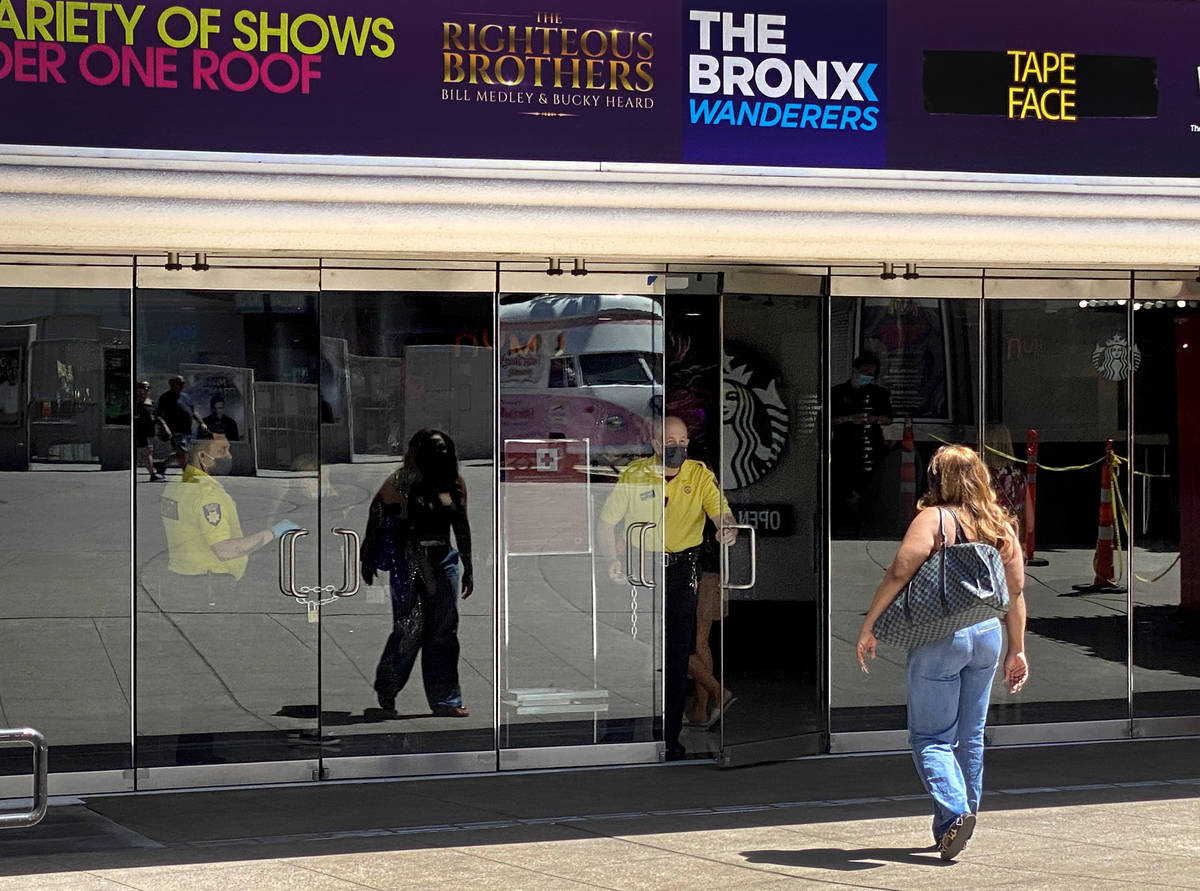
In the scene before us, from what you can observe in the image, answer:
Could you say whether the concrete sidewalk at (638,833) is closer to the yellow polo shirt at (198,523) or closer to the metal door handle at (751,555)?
the metal door handle at (751,555)

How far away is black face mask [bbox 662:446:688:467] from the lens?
29.5 ft

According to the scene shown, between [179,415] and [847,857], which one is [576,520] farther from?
[847,857]

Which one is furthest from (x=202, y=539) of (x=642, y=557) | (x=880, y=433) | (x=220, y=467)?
(x=880, y=433)

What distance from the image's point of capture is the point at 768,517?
30.1ft

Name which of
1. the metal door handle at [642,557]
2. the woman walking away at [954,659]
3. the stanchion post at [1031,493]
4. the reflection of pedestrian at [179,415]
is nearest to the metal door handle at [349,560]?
the reflection of pedestrian at [179,415]

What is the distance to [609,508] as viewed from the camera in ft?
29.5

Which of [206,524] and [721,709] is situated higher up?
[206,524]

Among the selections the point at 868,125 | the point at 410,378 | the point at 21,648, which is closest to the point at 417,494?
the point at 410,378

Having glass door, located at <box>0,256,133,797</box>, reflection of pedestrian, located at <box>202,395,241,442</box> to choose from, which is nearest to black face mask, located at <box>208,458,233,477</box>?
reflection of pedestrian, located at <box>202,395,241,442</box>

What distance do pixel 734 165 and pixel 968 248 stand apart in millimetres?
1264

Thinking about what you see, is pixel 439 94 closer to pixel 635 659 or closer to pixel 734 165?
pixel 734 165

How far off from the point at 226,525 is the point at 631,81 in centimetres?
293

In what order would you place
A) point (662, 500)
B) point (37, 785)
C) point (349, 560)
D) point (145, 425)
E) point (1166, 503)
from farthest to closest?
point (1166, 503) < point (662, 500) < point (349, 560) < point (145, 425) < point (37, 785)

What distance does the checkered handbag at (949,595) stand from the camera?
6.70 meters
